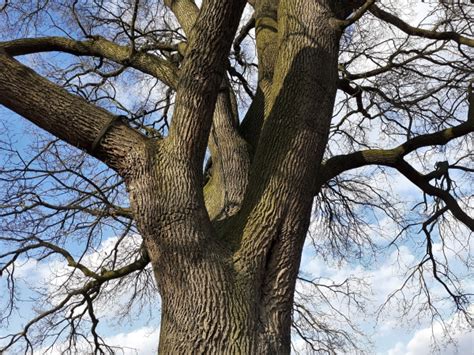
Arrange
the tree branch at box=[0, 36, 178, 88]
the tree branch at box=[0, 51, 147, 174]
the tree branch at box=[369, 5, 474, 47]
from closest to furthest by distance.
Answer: the tree branch at box=[0, 51, 147, 174]
the tree branch at box=[0, 36, 178, 88]
the tree branch at box=[369, 5, 474, 47]

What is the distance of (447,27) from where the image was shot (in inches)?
233

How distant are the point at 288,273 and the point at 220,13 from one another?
1816 millimetres

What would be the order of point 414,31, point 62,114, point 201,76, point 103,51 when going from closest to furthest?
point 62,114
point 201,76
point 414,31
point 103,51

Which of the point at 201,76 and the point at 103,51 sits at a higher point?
the point at 103,51

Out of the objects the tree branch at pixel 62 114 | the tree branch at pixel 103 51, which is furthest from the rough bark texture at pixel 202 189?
the tree branch at pixel 103 51

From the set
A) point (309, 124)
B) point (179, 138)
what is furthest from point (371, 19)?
point (179, 138)

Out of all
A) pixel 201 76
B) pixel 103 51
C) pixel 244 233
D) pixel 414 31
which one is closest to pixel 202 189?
pixel 244 233

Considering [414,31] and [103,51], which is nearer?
[414,31]

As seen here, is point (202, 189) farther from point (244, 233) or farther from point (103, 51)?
point (103, 51)

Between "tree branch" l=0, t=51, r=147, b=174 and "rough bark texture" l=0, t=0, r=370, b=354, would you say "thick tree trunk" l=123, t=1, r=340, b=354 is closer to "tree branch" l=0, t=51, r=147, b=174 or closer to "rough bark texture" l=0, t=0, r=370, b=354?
"rough bark texture" l=0, t=0, r=370, b=354

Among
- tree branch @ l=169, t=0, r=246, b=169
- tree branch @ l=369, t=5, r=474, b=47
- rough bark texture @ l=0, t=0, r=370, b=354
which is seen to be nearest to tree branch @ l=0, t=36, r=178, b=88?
rough bark texture @ l=0, t=0, r=370, b=354

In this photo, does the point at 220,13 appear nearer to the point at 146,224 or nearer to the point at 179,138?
the point at 179,138

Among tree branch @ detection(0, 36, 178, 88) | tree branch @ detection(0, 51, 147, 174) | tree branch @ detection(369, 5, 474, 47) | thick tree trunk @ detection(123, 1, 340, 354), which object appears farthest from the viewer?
tree branch @ detection(369, 5, 474, 47)

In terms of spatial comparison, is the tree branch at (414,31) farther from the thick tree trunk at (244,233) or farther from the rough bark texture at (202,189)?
the thick tree trunk at (244,233)
